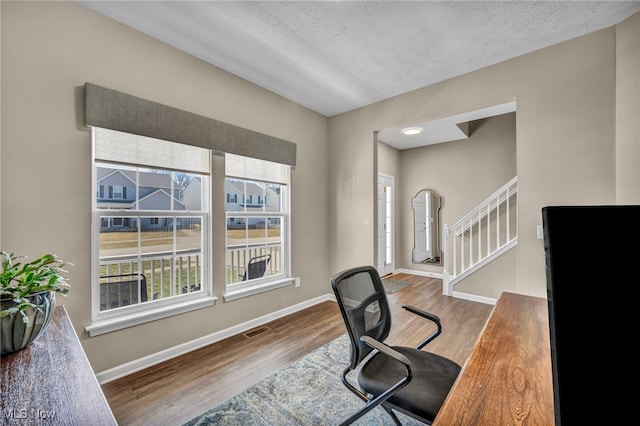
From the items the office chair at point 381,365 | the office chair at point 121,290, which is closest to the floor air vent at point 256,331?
the office chair at point 121,290

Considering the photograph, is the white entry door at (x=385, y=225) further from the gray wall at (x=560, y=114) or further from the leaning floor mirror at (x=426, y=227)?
the gray wall at (x=560, y=114)

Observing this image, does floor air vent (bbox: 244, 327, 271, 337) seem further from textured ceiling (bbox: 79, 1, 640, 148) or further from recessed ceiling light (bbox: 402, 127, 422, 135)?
recessed ceiling light (bbox: 402, 127, 422, 135)

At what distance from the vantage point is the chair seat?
1.20 metres

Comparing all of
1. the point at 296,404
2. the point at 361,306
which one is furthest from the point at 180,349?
the point at 361,306

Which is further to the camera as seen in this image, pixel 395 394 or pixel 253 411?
pixel 253 411

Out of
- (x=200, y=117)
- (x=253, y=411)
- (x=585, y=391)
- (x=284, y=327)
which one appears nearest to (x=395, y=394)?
(x=253, y=411)

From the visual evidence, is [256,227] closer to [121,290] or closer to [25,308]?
[121,290]

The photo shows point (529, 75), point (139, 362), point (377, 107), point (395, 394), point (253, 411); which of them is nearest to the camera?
point (395, 394)

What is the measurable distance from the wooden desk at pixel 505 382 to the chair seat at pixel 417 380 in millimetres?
268

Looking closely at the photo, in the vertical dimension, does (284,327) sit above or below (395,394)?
below

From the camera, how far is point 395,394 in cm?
124

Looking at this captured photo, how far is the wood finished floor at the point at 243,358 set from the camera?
180 cm

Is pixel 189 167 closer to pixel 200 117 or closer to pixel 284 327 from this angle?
pixel 200 117

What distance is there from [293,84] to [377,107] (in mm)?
1119
